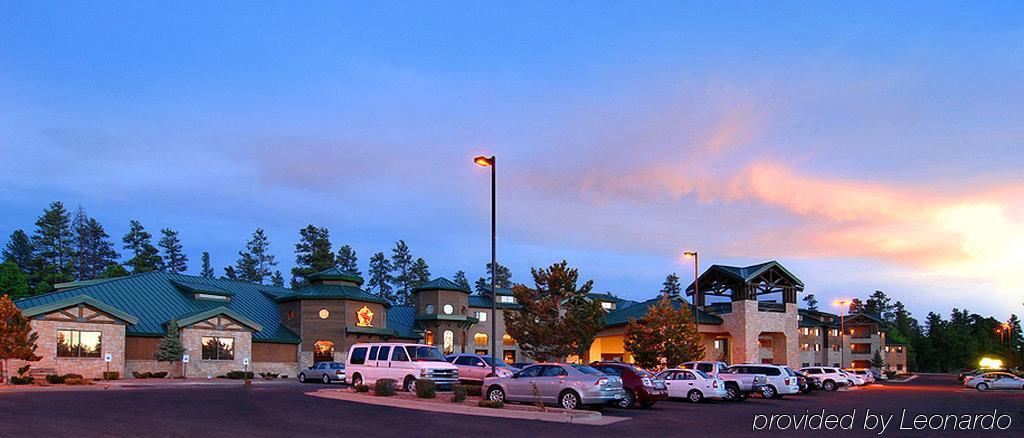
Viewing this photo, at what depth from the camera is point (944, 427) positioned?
21.6 metres

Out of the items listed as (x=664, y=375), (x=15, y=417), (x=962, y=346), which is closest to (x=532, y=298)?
(x=664, y=375)

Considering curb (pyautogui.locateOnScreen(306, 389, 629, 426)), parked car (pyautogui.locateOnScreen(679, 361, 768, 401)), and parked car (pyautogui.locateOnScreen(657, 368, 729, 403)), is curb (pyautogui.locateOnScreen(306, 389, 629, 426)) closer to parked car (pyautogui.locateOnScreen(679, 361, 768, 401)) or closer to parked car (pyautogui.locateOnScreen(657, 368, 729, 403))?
parked car (pyautogui.locateOnScreen(657, 368, 729, 403))

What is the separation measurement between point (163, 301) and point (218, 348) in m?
6.42

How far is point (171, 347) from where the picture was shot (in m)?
51.9

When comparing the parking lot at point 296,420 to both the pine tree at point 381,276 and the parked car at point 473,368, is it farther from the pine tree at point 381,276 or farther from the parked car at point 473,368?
the pine tree at point 381,276

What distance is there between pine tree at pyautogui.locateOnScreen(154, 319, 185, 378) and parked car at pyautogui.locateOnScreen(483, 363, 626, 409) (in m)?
32.9

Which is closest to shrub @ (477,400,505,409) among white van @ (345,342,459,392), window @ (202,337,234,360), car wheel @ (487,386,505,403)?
car wheel @ (487,386,505,403)

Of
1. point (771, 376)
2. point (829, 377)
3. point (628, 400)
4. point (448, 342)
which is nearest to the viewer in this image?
point (628, 400)

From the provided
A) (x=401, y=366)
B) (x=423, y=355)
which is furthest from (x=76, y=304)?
(x=423, y=355)

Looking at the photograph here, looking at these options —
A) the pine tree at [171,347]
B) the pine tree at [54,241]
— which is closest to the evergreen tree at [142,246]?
the pine tree at [54,241]

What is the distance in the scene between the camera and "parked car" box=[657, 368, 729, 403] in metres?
31.8

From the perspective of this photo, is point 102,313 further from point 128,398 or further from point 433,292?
point 433,292

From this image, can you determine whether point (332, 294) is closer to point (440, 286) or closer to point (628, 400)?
point (440, 286)

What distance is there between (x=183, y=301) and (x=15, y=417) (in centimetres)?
4171
